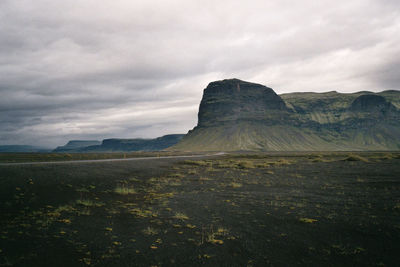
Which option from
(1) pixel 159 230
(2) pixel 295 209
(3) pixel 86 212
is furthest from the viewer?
(2) pixel 295 209

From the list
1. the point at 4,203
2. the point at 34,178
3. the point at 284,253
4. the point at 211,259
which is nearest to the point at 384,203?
the point at 284,253

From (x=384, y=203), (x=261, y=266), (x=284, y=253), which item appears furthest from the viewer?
(x=384, y=203)

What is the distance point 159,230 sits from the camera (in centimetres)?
1205

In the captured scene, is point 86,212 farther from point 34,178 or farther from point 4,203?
point 34,178

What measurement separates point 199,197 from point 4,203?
46.3 feet

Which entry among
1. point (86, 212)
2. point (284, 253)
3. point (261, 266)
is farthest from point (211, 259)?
point (86, 212)

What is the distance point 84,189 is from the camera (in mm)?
20781

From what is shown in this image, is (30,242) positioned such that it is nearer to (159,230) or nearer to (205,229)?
(159,230)

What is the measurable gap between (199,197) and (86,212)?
377 inches

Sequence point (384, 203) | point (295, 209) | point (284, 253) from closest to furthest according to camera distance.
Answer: point (284, 253)
point (295, 209)
point (384, 203)

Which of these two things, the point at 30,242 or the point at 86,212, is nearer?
the point at 30,242

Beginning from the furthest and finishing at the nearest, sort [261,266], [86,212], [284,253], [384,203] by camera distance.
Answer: [384,203] < [86,212] < [284,253] < [261,266]

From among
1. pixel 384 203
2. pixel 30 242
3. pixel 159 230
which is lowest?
pixel 384 203

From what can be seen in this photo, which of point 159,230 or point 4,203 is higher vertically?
point 4,203
